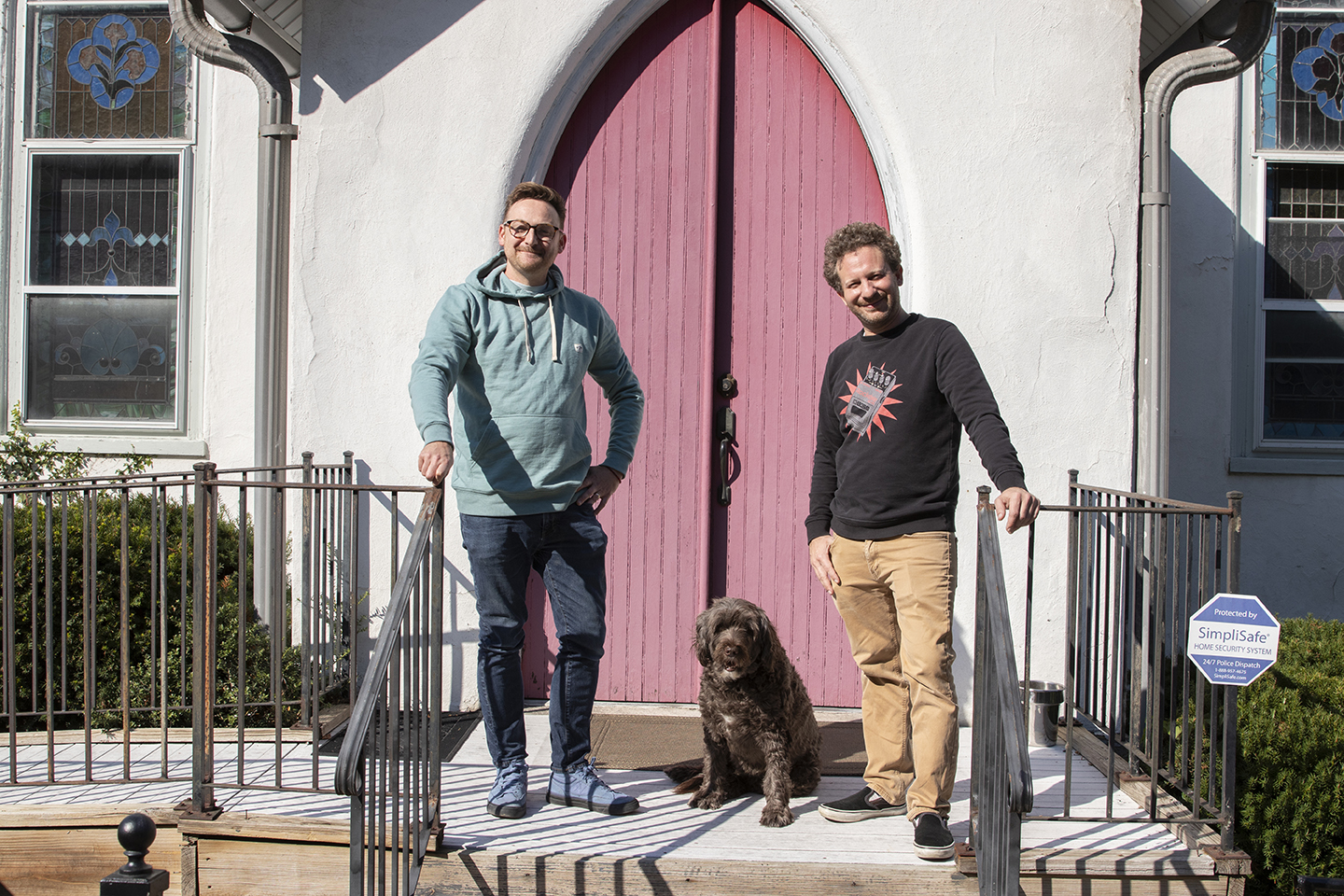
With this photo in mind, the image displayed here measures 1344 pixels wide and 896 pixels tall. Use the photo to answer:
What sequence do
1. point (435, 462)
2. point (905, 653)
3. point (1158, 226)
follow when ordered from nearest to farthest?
point (435, 462) → point (905, 653) → point (1158, 226)

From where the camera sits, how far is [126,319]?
5.80 m

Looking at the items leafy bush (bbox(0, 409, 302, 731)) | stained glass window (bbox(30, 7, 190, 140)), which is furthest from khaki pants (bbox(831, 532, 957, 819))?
stained glass window (bbox(30, 7, 190, 140))

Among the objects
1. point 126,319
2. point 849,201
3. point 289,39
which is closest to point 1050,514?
point 849,201

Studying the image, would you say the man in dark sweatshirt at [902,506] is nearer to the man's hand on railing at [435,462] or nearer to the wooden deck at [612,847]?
the wooden deck at [612,847]

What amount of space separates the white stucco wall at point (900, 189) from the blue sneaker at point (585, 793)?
1.42 m

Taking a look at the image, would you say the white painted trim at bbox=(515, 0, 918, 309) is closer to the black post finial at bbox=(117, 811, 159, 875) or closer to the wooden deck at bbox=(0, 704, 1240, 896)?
the wooden deck at bbox=(0, 704, 1240, 896)

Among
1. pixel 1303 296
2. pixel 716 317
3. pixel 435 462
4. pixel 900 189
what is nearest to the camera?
pixel 435 462

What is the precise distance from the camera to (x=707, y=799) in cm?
333

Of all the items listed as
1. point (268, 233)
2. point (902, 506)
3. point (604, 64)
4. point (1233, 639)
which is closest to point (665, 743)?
point (902, 506)

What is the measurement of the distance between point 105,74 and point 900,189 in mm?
4834

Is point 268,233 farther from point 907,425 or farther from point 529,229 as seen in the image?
point 907,425

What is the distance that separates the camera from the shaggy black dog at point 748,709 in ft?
10.4

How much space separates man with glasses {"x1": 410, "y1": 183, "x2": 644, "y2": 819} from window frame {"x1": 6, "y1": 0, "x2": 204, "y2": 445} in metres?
3.26

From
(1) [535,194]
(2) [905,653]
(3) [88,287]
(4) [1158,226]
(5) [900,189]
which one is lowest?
(2) [905,653]
